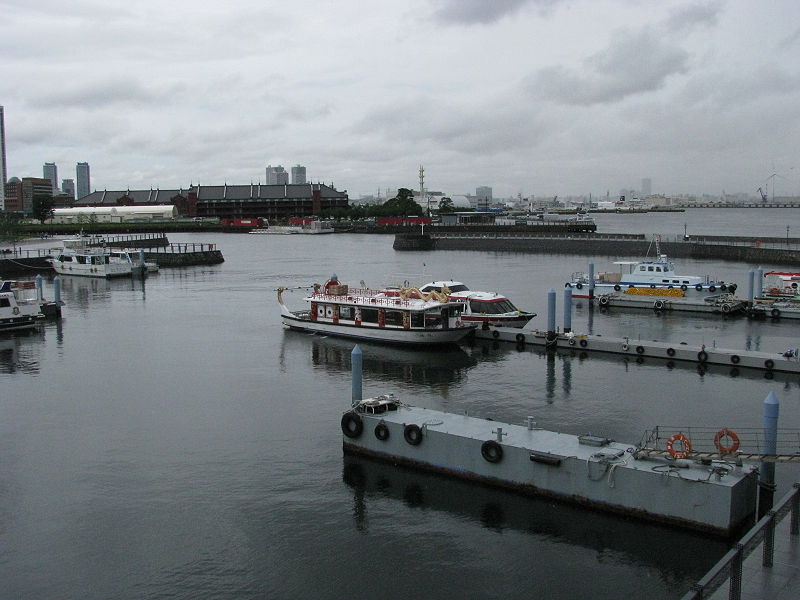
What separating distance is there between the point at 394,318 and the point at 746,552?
27935 mm

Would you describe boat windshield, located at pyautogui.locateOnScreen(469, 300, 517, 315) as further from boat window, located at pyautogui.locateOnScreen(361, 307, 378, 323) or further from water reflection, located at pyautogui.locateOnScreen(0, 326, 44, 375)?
water reflection, located at pyautogui.locateOnScreen(0, 326, 44, 375)

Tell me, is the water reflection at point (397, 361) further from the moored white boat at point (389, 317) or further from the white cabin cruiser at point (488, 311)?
the white cabin cruiser at point (488, 311)

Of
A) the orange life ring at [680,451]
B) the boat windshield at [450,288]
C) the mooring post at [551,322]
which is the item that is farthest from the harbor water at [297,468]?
the boat windshield at [450,288]

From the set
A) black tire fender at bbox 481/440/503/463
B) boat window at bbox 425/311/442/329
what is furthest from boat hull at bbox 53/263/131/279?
black tire fender at bbox 481/440/503/463

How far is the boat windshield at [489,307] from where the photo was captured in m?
44.0

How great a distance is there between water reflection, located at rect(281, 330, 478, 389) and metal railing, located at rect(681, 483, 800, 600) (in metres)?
18.4

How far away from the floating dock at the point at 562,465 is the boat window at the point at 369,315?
17.2m

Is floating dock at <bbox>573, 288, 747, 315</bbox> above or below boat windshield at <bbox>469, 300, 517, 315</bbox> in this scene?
below

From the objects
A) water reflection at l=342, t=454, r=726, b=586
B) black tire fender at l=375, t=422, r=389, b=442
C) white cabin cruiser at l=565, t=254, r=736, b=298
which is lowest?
water reflection at l=342, t=454, r=726, b=586

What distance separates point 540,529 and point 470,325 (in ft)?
75.3

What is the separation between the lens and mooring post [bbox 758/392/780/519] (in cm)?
1808

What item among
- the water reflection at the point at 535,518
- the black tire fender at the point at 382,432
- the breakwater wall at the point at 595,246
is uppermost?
the breakwater wall at the point at 595,246

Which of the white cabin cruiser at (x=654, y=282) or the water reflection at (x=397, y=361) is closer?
the water reflection at (x=397, y=361)

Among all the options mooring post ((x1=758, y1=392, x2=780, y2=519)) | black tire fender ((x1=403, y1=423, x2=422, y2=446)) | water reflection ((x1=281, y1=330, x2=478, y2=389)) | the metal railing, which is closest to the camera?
the metal railing
